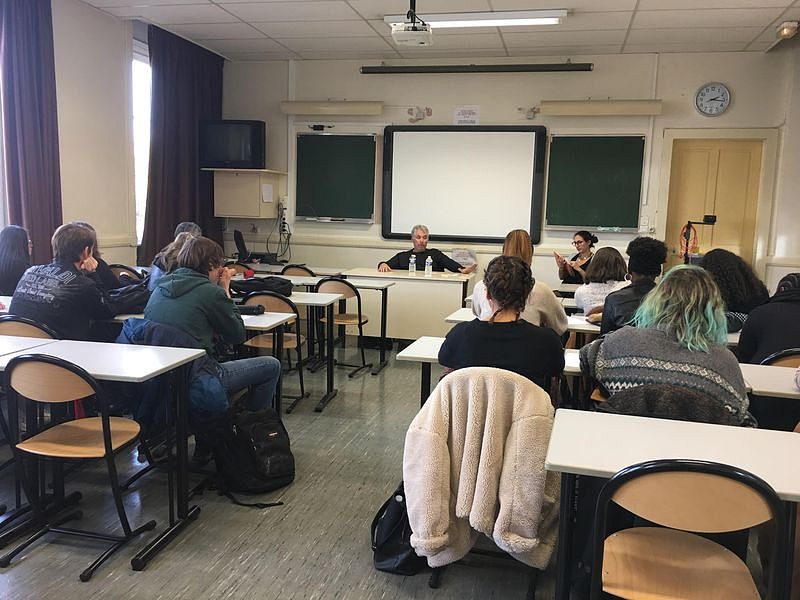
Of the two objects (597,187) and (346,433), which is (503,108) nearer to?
(597,187)

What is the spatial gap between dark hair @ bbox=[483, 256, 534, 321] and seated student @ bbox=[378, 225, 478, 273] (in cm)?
400

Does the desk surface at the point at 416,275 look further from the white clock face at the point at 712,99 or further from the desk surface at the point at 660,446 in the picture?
the desk surface at the point at 660,446

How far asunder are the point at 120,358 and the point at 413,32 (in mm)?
3033

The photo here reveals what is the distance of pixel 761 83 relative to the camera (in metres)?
6.42

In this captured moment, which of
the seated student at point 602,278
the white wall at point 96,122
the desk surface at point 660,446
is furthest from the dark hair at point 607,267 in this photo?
the white wall at point 96,122

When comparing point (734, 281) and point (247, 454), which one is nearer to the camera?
point (247, 454)

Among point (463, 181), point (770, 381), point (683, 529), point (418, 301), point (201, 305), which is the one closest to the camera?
point (683, 529)

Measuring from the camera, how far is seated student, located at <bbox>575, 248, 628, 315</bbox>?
4305 millimetres

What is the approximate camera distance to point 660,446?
1853mm

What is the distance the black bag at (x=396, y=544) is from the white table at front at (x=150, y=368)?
87cm

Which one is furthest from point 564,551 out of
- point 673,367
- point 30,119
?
point 30,119

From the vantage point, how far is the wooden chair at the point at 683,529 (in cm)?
152

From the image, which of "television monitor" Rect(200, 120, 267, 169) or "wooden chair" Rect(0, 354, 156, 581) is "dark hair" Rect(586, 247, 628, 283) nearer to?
"wooden chair" Rect(0, 354, 156, 581)

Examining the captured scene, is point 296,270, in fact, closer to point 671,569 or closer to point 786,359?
point 786,359
